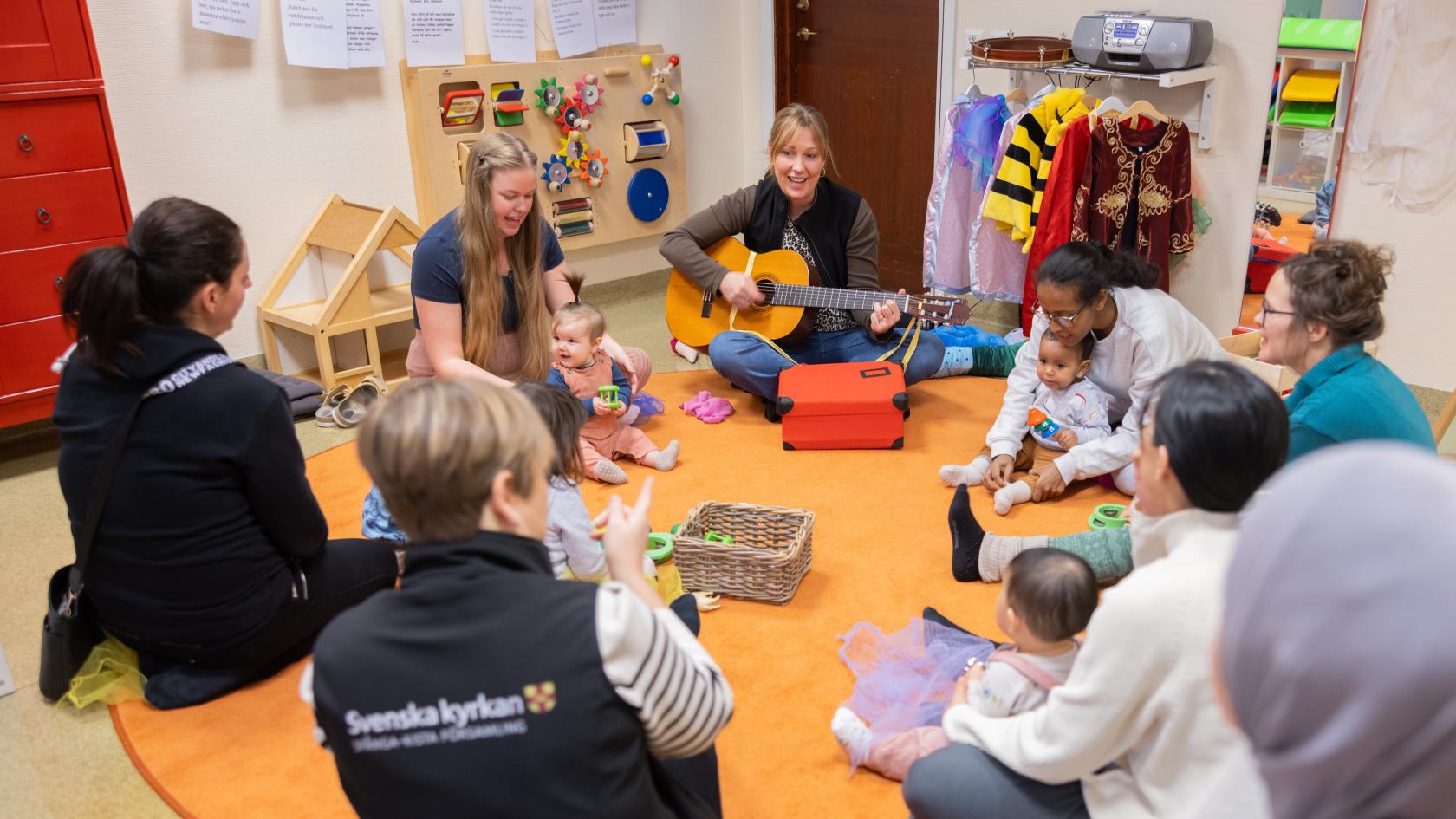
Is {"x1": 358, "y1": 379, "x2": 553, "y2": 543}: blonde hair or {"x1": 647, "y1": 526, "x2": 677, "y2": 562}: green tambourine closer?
{"x1": 358, "y1": 379, "x2": 553, "y2": 543}: blonde hair

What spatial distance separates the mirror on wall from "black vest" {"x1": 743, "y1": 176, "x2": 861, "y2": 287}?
1.39 metres

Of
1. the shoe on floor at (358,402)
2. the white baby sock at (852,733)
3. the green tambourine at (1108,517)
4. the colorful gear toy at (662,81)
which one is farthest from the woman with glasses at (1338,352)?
the colorful gear toy at (662,81)

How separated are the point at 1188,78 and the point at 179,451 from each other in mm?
3173

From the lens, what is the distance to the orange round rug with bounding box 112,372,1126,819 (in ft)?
6.99

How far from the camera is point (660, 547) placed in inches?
114

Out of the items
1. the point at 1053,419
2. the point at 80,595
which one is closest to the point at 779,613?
the point at 1053,419

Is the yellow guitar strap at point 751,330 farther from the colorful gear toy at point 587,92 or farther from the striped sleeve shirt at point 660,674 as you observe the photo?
the striped sleeve shirt at point 660,674

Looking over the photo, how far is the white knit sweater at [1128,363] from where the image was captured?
10.0 ft

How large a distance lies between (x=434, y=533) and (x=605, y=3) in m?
3.91

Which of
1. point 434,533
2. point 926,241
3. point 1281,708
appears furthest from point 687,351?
point 1281,708

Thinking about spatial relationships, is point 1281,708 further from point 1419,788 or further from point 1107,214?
point 1107,214

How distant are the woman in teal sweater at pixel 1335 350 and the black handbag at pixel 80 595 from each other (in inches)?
83.3

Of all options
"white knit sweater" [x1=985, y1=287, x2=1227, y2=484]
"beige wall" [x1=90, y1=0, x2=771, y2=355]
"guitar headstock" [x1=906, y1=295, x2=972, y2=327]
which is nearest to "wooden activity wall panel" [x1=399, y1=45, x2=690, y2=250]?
"beige wall" [x1=90, y1=0, x2=771, y2=355]

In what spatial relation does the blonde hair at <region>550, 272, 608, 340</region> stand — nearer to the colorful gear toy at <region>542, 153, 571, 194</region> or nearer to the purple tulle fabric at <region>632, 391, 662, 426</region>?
the purple tulle fabric at <region>632, 391, 662, 426</region>
